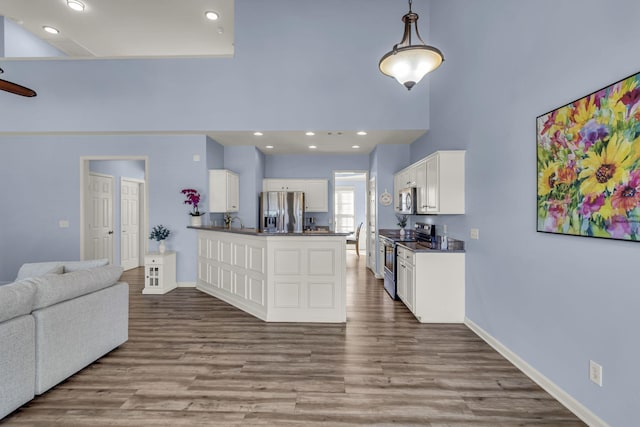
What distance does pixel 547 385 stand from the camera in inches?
93.2

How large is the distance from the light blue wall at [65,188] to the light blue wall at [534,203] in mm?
4285

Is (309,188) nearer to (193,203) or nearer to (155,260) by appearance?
(193,203)

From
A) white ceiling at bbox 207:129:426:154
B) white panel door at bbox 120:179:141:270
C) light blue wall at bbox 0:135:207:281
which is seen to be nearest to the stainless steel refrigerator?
white ceiling at bbox 207:129:426:154

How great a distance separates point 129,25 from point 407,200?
237 inches

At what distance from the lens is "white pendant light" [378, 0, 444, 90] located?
2.31 m


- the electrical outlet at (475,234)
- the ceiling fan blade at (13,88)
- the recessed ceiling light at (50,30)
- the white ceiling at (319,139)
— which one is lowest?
the electrical outlet at (475,234)

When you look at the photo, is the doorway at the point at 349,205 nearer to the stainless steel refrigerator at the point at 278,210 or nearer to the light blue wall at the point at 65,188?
the stainless steel refrigerator at the point at 278,210

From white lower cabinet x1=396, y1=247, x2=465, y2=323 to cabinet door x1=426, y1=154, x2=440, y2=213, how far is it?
0.63 metres

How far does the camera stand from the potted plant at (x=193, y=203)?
530 centimetres

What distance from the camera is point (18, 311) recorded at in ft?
6.85

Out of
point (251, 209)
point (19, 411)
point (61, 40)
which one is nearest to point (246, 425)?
point (19, 411)

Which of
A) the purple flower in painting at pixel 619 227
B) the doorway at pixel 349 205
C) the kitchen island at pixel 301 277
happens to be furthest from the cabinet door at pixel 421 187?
the doorway at pixel 349 205

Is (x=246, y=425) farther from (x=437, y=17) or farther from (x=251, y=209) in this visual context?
(x=437, y=17)

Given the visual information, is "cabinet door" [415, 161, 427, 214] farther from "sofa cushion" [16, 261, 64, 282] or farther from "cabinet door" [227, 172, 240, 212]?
"sofa cushion" [16, 261, 64, 282]
